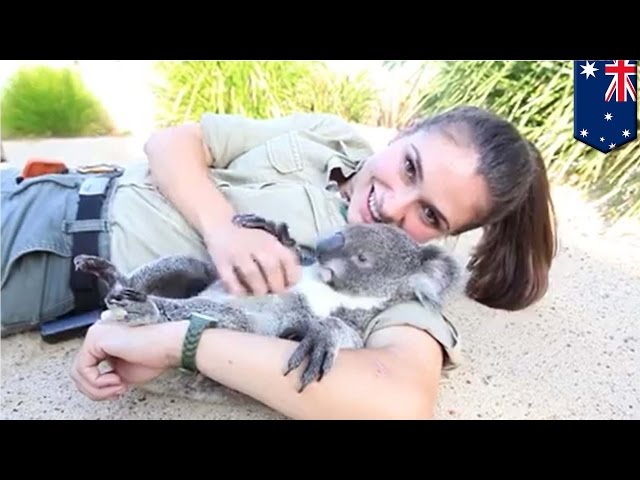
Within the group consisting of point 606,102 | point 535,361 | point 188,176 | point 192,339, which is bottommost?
point 535,361

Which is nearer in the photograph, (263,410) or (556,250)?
(263,410)

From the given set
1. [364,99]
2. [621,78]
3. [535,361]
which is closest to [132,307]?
[535,361]

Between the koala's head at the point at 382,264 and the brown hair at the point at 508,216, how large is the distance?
0.14 meters

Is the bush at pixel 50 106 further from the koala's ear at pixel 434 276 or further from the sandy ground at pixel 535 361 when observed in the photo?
the koala's ear at pixel 434 276

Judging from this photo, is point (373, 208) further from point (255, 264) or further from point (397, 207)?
point (255, 264)

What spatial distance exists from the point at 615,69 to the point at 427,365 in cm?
61

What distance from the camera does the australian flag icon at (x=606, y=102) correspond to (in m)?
1.17

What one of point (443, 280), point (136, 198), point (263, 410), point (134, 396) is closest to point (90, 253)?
point (136, 198)

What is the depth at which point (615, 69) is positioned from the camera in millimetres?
1172

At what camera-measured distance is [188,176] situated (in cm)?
108

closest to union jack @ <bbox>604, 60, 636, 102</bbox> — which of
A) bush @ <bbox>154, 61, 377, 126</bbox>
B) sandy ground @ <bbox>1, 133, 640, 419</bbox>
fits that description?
sandy ground @ <bbox>1, 133, 640, 419</bbox>

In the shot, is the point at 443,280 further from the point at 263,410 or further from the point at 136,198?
the point at 136,198

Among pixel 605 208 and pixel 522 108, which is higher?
pixel 522 108

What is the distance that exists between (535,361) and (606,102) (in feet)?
1.49
